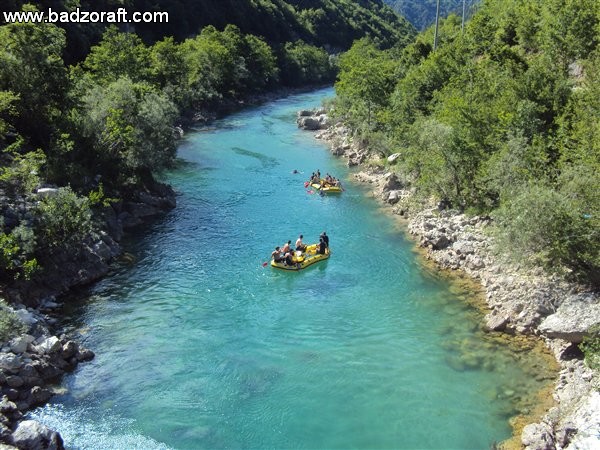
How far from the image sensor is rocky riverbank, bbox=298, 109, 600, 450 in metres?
18.7

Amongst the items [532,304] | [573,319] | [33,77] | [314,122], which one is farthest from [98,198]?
[314,122]

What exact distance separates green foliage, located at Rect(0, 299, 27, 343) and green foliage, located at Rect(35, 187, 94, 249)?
6.28 meters

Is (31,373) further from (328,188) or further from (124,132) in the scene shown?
(328,188)

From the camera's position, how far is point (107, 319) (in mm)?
26828

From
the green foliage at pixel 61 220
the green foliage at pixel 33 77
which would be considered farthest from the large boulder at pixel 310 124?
the green foliage at pixel 61 220

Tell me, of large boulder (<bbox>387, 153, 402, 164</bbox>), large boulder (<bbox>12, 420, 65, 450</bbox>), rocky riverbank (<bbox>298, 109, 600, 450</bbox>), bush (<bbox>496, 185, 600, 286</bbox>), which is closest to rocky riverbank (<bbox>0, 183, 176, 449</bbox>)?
large boulder (<bbox>12, 420, 65, 450</bbox>)

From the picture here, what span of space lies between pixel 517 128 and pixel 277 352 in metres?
22.2

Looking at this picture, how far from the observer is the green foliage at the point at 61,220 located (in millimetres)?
28516

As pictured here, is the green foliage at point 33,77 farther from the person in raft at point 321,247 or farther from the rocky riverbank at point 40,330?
the person in raft at point 321,247

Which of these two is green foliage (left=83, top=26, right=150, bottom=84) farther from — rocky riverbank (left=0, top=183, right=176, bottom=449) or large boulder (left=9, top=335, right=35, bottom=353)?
large boulder (left=9, top=335, right=35, bottom=353)

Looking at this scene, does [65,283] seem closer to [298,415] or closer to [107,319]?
[107,319]

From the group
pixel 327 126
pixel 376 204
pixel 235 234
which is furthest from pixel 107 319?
pixel 327 126

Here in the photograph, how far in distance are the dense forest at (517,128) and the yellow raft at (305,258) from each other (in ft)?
35.2

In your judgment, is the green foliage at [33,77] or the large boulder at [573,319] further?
the green foliage at [33,77]
